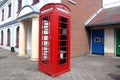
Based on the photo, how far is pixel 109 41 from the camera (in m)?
14.1

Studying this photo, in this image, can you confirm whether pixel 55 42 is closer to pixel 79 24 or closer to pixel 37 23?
pixel 37 23

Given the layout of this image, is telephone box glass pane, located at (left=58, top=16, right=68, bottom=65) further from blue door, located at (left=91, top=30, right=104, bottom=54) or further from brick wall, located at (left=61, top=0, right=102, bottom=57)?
blue door, located at (left=91, top=30, right=104, bottom=54)

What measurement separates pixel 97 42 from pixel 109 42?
124cm

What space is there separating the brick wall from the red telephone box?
4788mm

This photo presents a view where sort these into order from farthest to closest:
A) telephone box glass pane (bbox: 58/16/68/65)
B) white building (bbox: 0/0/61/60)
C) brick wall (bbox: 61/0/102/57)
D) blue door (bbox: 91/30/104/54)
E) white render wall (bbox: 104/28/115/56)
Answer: blue door (bbox: 91/30/104/54) < white render wall (bbox: 104/28/115/56) < brick wall (bbox: 61/0/102/57) < white building (bbox: 0/0/61/60) < telephone box glass pane (bbox: 58/16/68/65)

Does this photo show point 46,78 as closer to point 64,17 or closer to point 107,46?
point 64,17

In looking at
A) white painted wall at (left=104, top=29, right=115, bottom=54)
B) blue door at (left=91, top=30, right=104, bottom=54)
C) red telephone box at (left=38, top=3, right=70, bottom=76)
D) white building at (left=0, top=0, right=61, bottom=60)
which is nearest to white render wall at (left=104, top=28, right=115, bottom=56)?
white painted wall at (left=104, top=29, right=115, bottom=54)

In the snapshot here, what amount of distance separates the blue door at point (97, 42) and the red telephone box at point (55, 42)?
7.69 m

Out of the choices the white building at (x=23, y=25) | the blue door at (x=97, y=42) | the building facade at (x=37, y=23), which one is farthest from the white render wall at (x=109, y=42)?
the white building at (x=23, y=25)

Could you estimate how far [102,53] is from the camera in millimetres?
14602

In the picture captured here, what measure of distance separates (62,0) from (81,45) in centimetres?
448

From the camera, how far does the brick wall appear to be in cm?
1281

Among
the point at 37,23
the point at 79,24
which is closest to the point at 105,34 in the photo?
the point at 79,24

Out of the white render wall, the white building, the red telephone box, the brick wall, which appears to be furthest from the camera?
the white render wall
